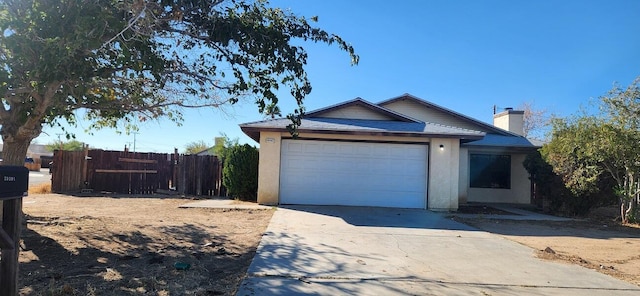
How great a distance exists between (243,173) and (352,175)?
4.39m

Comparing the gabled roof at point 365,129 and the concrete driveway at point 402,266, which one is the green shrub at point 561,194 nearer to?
the gabled roof at point 365,129

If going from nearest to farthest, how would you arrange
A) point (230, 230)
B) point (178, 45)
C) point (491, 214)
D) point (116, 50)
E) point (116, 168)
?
point (116, 50) → point (178, 45) → point (230, 230) → point (491, 214) → point (116, 168)

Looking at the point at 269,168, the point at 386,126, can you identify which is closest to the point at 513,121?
the point at 386,126

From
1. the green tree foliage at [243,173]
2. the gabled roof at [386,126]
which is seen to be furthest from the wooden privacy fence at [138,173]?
the gabled roof at [386,126]

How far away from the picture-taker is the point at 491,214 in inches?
520

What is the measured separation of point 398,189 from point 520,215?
4.03 meters

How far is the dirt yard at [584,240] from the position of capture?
705 cm

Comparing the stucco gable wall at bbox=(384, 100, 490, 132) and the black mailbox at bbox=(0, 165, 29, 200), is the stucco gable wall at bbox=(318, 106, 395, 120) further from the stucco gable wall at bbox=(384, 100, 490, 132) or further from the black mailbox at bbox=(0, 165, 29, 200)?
the black mailbox at bbox=(0, 165, 29, 200)

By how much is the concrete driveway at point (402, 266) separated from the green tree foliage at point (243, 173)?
226 inches

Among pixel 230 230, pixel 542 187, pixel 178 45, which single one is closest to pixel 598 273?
pixel 230 230

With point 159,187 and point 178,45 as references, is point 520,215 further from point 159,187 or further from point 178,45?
point 159,187

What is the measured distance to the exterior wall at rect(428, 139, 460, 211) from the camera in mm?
13359

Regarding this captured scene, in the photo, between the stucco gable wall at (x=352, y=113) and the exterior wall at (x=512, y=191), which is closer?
the stucco gable wall at (x=352, y=113)

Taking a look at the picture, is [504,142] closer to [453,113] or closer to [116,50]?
[453,113]
